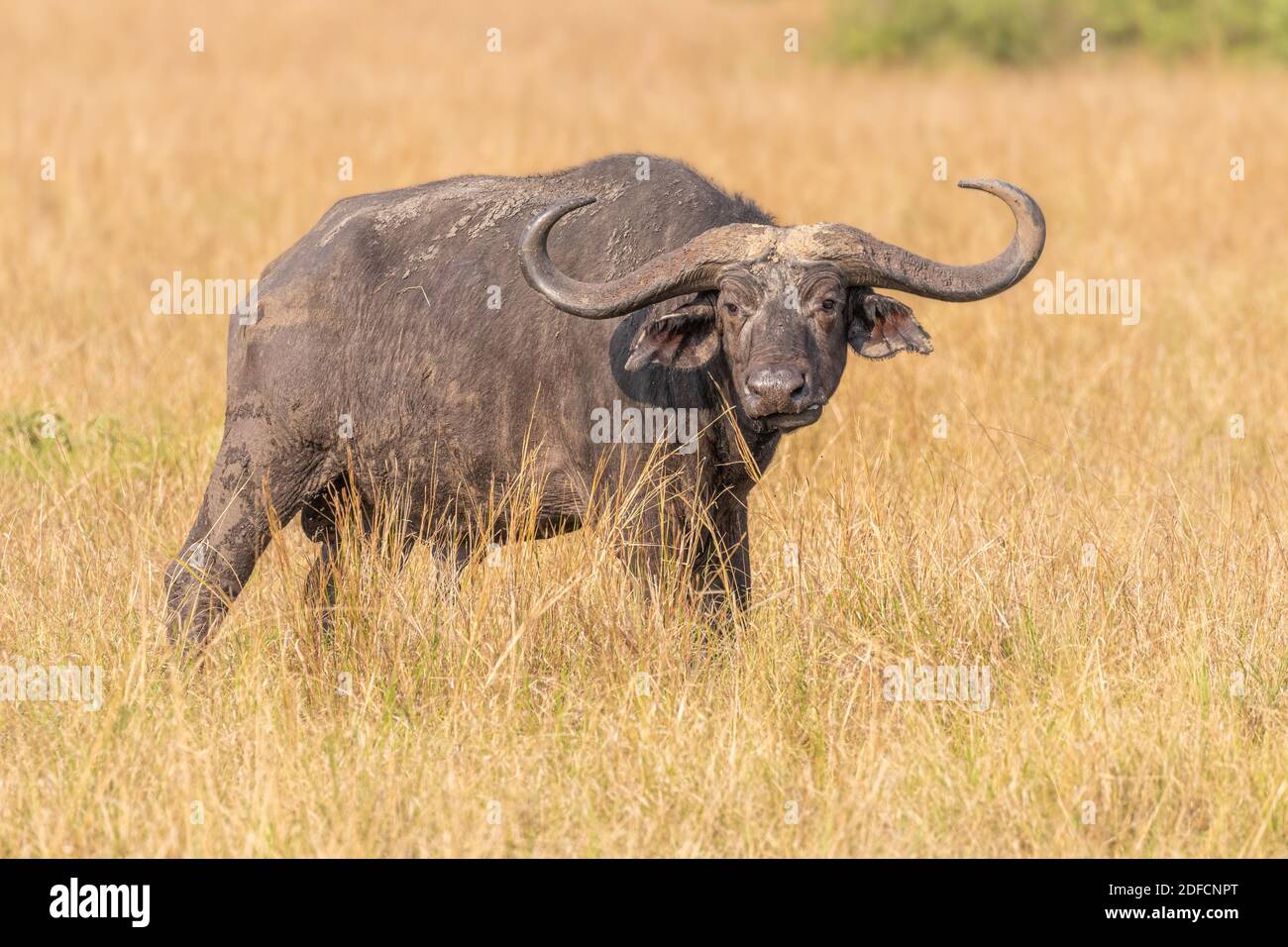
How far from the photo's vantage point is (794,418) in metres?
5.54

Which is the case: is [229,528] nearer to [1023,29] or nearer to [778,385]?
[778,385]

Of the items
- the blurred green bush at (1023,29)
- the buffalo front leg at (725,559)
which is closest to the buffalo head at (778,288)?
the buffalo front leg at (725,559)

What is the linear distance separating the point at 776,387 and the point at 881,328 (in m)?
0.76

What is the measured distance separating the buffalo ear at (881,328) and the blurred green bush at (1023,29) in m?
20.6

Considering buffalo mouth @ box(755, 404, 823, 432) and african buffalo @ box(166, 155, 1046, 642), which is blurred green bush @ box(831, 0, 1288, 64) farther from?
buffalo mouth @ box(755, 404, 823, 432)

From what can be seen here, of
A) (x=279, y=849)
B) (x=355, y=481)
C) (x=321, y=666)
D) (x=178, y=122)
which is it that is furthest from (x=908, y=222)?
(x=279, y=849)

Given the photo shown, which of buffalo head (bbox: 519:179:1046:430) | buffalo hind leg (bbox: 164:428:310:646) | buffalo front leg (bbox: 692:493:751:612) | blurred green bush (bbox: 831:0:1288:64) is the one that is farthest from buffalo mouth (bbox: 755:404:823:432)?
blurred green bush (bbox: 831:0:1288:64)

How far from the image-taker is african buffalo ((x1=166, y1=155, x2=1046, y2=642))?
228 inches

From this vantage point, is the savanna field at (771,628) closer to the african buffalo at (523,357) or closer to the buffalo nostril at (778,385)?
the african buffalo at (523,357)

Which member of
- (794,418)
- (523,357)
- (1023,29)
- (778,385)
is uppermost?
(1023,29)

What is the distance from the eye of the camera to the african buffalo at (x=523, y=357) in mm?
5789

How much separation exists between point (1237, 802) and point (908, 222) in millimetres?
9733

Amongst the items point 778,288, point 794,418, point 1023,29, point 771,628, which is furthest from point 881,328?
point 1023,29

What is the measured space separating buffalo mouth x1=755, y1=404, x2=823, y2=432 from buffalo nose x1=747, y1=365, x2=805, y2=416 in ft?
0.30
